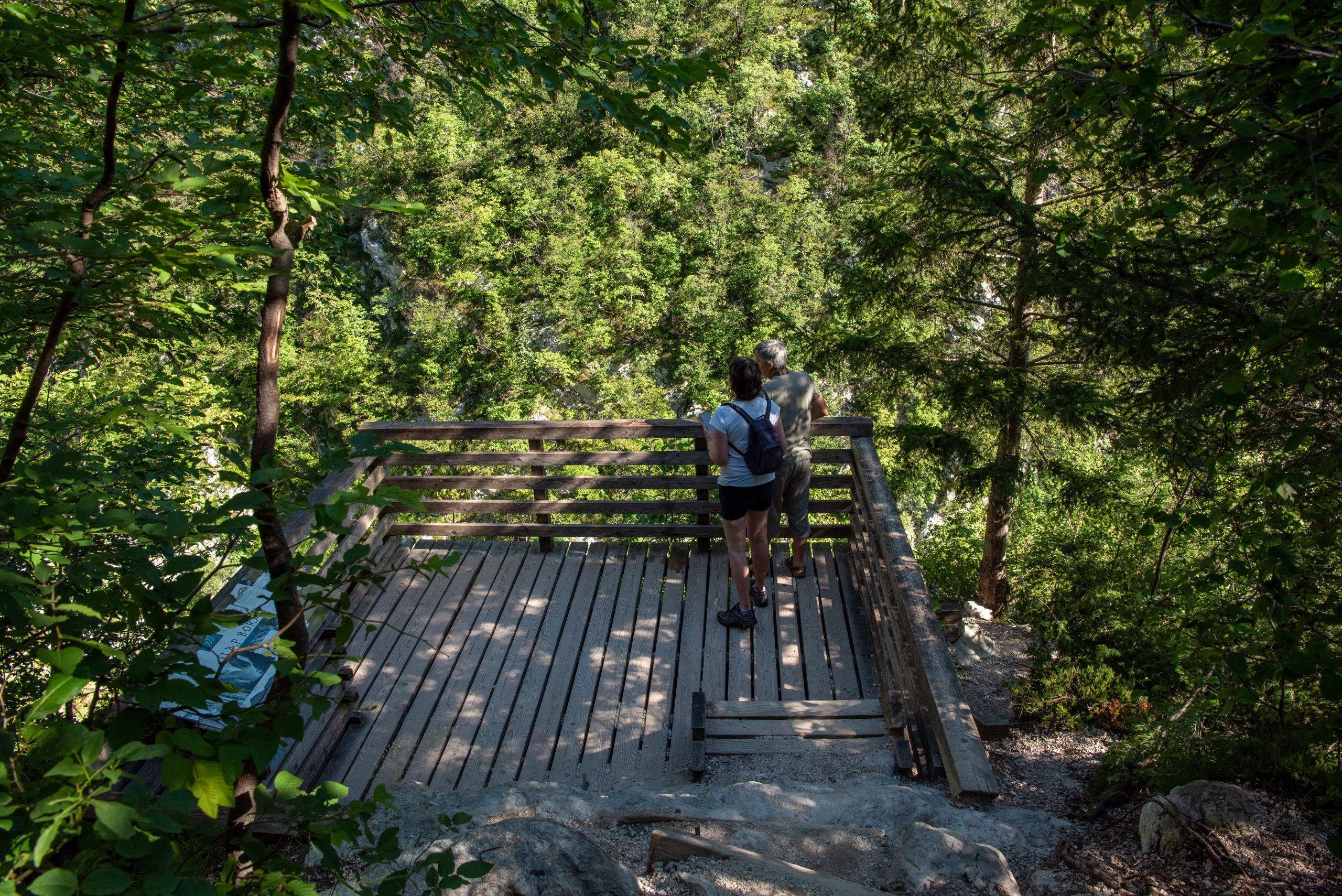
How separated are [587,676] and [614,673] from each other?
155mm

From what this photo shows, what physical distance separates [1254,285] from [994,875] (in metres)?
3.89

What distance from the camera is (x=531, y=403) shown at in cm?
2619

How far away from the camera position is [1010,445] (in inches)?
319

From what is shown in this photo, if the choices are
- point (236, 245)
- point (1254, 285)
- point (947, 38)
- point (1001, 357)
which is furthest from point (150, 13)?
point (1001, 357)

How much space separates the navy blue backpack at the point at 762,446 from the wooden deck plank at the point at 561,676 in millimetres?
1506

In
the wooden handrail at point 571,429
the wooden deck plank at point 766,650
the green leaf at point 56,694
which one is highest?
the wooden handrail at point 571,429

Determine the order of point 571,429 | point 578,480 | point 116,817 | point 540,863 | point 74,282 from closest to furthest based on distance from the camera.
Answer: point 116,817
point 74,282
point 540,863
point 571,429
point 578,480

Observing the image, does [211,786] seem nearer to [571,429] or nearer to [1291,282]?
[1291,282]

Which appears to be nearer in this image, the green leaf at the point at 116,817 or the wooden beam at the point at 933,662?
the green leaf at the point at 116,817

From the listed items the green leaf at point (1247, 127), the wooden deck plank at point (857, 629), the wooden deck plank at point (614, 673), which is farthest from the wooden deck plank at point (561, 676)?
the green leaf at point (1247, 127)

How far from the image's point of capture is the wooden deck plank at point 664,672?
12.9ft

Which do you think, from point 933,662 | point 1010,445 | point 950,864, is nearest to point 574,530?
point 933,662

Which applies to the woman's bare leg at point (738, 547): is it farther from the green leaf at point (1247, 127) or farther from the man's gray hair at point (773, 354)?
the green leaf at point (1247, 127)

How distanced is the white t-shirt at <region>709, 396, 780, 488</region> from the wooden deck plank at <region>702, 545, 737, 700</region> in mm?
977
